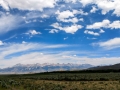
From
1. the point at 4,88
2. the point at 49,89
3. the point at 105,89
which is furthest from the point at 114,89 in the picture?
the point at 4,88

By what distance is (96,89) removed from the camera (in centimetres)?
3659

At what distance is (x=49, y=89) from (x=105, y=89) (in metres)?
10.8

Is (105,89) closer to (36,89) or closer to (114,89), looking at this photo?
(114,89)

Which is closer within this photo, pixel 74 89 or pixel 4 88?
pixel 4 88

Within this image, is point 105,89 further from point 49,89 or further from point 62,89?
point 49,89

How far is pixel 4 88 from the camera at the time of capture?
110 feet

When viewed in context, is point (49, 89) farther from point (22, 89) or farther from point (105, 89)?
point (105, 89)

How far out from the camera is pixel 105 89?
1446 inches

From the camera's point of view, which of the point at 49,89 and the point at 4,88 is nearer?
the point at 4,88

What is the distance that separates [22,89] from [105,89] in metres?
15.9

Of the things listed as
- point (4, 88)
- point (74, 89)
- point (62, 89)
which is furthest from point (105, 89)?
point (4, 88)

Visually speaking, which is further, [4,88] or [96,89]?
[96,89]

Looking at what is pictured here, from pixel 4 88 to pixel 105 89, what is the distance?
62.1 ft

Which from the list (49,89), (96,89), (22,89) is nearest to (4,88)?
(22,89)
